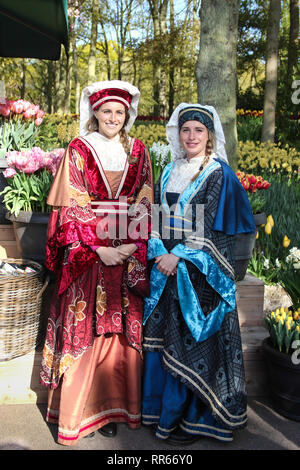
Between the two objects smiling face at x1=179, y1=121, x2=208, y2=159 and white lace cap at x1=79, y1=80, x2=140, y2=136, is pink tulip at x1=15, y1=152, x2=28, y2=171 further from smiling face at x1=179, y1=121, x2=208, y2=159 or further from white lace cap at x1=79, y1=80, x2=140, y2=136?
smiling face at x1=179, y1=121, x2=208, y2=159

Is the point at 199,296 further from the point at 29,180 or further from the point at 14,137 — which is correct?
the point at 14,137

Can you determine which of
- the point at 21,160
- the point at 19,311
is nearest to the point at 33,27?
the point at 21,160

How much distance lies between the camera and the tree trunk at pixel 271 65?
27.7ft

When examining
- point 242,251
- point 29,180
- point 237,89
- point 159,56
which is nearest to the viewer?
point 242,251

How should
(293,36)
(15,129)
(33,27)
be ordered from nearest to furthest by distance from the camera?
(33,27) → (15,129) → (293,36)

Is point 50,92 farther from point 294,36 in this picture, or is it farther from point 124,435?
point 124,435

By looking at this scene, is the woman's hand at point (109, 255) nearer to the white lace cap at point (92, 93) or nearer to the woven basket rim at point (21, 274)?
the woven basket rim at point (21, 274)

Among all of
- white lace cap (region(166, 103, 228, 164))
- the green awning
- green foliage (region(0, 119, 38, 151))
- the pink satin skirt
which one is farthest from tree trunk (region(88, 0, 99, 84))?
the pink satin skirt

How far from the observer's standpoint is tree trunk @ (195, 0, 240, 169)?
446 cm

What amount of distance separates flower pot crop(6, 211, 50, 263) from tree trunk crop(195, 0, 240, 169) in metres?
2.29

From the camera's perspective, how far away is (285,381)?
2.83 metres

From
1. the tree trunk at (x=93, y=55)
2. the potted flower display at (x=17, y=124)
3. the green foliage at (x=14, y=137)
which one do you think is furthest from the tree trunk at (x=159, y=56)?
the green foliage at (x=14, y=137)

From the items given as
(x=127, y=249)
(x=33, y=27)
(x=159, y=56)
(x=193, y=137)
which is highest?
(x=159, y=56)

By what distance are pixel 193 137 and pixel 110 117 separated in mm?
465
